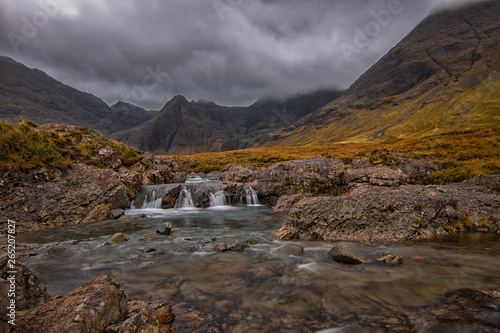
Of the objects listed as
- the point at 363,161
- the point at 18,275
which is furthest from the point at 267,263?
the point at 363,161

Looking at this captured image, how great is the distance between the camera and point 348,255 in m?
7.66

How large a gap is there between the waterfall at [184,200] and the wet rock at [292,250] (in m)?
15.9

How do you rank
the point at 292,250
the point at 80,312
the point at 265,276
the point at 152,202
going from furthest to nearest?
the point at 152,202 < the point at 292,250 < the point at 265,276 < the point at 80,312

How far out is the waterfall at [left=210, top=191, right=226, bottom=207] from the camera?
78.2ft

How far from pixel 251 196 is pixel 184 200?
716cm

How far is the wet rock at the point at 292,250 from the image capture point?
8.91 metres

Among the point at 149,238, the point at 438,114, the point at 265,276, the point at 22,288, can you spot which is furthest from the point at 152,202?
the point at 438,114

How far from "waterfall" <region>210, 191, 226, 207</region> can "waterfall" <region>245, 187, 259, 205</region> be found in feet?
8.39

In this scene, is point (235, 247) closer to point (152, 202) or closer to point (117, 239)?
point (117, 239)

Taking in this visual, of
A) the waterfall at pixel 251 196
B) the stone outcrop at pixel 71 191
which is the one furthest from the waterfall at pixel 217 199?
the stone outcrop at pixel 71 191

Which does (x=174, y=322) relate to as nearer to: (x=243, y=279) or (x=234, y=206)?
(x=243, y=279)

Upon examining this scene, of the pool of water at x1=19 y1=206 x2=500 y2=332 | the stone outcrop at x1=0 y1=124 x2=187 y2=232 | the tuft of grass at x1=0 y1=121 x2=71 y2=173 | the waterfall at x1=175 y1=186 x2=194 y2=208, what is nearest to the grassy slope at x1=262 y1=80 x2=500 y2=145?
the waterfall at x1=175 y1=186 x2=194 y2=208

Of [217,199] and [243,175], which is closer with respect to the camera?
[217,199]

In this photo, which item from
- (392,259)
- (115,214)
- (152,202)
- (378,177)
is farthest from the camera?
(152,202)
